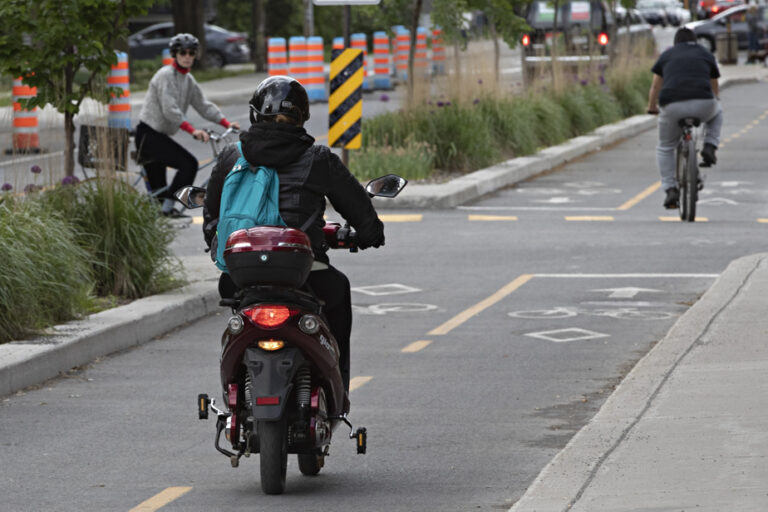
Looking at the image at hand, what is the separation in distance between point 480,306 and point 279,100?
560 centimetres

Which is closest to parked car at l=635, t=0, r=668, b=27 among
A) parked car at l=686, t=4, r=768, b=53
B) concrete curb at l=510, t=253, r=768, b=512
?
parked car at l=686, t=4, r=768, b=53

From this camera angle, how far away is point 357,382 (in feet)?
30.2

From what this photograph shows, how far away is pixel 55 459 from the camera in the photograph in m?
7.41

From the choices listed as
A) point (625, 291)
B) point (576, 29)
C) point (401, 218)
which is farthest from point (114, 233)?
point (576, 29)

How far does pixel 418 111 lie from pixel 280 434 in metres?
15.9

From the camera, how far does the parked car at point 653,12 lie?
81875 mm

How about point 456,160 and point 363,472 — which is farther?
point 456,160

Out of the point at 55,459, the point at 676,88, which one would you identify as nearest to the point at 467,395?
the point at 55,459

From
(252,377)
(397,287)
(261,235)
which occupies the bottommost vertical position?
(397,287)

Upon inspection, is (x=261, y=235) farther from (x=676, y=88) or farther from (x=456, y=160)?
(x=456, y=160)

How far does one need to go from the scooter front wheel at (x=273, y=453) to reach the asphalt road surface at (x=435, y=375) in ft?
0.27

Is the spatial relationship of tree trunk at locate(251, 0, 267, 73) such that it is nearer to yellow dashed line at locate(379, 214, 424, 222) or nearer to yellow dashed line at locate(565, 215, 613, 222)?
yellow dashed line at locate(379, 214, 424, 222)

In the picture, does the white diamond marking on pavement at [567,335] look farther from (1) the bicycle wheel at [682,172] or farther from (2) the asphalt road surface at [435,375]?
(1) the bicycle wheel at [682,172]

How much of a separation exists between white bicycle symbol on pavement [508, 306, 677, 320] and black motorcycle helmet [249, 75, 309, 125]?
511cm
